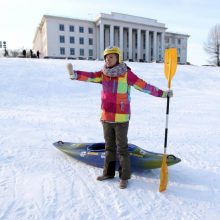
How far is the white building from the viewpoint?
63906 mm

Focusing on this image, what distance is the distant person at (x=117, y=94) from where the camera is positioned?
361cm

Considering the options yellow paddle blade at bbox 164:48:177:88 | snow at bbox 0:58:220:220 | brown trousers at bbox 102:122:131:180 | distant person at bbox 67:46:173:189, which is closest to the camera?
snow at bbox 0:58:220:220

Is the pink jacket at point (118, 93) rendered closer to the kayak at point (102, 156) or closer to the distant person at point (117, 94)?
the distant person at point (117, 94)

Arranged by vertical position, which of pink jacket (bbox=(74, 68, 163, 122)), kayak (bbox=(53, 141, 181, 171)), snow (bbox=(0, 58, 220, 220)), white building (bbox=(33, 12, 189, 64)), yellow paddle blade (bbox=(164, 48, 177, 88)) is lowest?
snow (bbox=(0, 58, 220, 220))

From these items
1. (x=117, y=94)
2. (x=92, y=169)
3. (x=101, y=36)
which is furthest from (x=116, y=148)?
(x=101, y=36)

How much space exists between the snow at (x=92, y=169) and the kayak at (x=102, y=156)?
0.50 ft

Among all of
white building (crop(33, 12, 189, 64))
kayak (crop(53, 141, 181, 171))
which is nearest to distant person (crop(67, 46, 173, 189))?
kayak (crop(53, 141, 181, 171))

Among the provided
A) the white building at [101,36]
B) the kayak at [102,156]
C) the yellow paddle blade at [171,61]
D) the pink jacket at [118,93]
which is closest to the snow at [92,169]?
the kayak at [102,156]

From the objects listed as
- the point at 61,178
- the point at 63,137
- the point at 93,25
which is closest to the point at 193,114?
the point at 63,137

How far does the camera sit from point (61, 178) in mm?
4035

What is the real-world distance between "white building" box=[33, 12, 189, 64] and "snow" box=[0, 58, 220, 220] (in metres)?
54.6

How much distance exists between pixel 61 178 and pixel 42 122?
4093 mm

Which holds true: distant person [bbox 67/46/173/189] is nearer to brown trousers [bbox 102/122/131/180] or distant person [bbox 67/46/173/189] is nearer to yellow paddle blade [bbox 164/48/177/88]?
brown trousers [bbox 102/122/131/180]

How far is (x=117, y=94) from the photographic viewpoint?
362 centimetres
